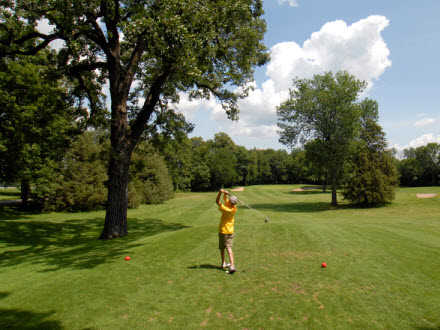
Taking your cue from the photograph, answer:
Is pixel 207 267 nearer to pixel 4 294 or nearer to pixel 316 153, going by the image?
pixel 4 294

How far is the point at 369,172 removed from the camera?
29.7m

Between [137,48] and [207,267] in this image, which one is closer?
[207,267]

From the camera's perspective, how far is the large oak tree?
10.8 metres

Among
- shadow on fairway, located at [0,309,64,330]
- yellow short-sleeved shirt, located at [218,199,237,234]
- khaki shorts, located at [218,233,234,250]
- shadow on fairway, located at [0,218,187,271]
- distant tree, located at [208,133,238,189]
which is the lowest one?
shadow on fairway, located at [0,218,187,271]

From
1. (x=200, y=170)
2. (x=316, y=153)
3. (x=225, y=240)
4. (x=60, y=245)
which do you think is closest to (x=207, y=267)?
(x=225, y=240)

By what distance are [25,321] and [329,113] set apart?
31390mm

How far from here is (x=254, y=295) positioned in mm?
6137

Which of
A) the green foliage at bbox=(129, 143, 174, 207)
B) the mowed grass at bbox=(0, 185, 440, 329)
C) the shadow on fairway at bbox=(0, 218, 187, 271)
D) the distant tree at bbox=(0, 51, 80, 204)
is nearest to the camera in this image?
the mowed grass at bbox=(0, 185, 440, 329)

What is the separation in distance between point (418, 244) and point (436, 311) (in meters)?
6.10

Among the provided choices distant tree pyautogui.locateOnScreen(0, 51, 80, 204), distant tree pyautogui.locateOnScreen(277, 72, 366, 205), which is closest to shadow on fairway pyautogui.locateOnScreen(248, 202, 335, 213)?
distant tree pyautogui.locateOnScreen(277, 72, 366, 205)

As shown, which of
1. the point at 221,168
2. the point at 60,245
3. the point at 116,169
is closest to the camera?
the point at 60,245

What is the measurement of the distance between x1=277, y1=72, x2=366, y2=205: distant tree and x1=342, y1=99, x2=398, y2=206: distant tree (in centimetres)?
153

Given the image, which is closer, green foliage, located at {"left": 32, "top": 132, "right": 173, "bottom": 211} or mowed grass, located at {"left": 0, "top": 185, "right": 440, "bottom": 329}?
mowed grass, located at {"left": 0, "top": 185, "right": 440, "bottom": 329}

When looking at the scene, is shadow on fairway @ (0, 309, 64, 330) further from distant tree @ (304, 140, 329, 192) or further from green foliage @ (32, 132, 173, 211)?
distant tree @ (304, 140, 329, 192)
